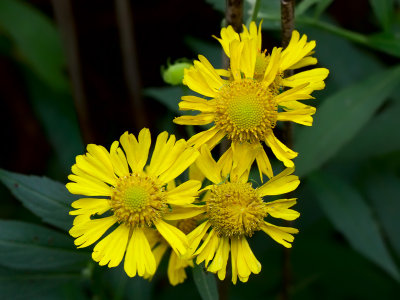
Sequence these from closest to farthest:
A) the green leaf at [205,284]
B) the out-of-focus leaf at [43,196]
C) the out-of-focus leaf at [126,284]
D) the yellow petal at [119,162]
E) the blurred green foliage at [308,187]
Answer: the green leaf at [205,284] → the yellow petal at [119,162] → the out-of-focus leaf at [43,196] → the blurred green foliage at [308,187] → the out-of-focus leaf at [126,284]

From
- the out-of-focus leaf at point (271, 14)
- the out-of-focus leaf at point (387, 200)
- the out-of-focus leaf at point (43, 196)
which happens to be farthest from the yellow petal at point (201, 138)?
the out-of-focus leaf at point (387, 200)

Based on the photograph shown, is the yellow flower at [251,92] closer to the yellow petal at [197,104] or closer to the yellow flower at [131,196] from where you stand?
the yellow petal at [197,104]

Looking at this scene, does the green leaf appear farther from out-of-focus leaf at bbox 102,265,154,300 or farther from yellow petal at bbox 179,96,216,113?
out-of-focus leaf at bbox 102,265,154,300

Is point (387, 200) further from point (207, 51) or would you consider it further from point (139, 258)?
point (139, 258)

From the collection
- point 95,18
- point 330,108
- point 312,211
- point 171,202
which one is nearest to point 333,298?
point 312,211

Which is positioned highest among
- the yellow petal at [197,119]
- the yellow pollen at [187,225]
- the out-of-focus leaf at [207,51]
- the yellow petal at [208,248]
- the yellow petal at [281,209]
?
the out-of-focus leaf at [207,51]

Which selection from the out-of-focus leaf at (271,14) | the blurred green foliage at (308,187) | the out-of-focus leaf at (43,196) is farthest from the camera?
the out-of-focus leaf at (271,14)

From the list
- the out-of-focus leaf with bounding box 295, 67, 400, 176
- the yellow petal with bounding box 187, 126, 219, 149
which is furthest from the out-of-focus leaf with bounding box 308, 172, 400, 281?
the yellow petal with bounding box 187, 126, 219, 149

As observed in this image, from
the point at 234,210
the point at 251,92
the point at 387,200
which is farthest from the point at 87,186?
the point at 387,200
